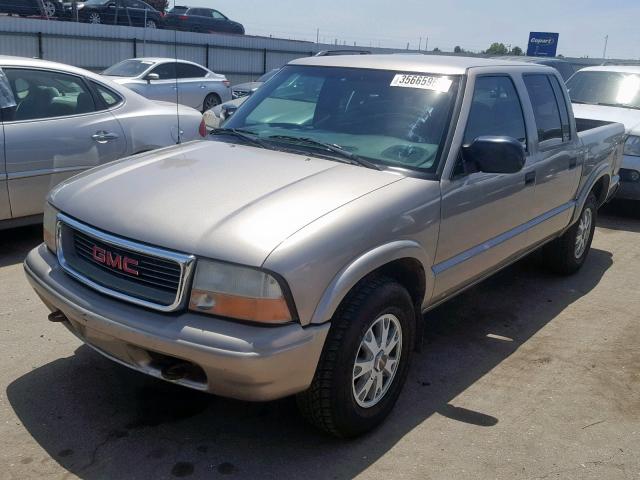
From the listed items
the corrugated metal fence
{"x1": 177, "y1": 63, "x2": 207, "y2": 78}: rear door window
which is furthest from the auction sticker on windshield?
{"x1": 177, "y1": 63, "x2": 207, "y2": 78}: rear door window

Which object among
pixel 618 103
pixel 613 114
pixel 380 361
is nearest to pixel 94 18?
pixel 618 103

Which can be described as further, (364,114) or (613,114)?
(613,114)

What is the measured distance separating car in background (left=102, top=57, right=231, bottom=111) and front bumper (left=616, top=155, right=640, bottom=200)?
30.6ft

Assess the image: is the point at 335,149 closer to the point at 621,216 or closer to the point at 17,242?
the point at 17,242

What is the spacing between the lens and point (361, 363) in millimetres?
3227

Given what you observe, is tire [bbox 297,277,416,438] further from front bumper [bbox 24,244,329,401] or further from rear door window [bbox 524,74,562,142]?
rear door window [bbox 524,74,562,142]

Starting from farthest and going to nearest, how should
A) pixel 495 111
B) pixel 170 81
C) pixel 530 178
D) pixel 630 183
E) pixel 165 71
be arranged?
pixel 165 71 → pixel 170 81 → pixel 630 183 → pixel 530 178 → pixel 495 111

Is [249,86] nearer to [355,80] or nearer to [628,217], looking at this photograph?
[628,217]

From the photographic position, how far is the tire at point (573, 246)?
19.3 feet

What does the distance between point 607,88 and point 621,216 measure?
2.08 meters

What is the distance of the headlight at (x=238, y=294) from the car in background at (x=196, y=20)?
28998 millimetres

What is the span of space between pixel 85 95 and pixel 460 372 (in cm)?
408

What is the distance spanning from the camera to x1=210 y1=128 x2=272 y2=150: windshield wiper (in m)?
4.09

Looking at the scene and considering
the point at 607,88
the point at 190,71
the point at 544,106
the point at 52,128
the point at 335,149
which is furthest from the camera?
the point at 190,71
